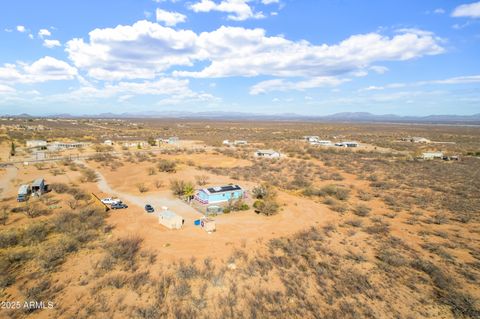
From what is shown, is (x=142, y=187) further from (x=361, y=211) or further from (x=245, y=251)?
(x=361, y=211)

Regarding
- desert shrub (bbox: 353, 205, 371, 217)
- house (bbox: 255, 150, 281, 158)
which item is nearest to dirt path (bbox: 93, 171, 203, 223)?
desert shrub (bbox: 353, 205, 371, 217)

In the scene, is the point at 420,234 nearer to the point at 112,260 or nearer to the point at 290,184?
the point at 290,184

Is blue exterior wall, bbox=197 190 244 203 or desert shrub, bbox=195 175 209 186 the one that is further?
desert shrub, bbox=195 175 209 186

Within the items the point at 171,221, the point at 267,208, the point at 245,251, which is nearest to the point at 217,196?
the point at 267,208

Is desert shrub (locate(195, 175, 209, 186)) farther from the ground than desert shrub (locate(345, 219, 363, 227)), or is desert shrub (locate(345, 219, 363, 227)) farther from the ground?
desert shrub (locate(195, 175, 209, 186))

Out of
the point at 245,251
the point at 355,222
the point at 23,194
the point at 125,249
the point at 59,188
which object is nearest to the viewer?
the point at 125,249

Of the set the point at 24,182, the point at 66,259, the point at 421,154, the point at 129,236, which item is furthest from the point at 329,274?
the point at 421,154

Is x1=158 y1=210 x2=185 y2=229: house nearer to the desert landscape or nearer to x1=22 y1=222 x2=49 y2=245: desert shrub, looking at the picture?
the desert landscape

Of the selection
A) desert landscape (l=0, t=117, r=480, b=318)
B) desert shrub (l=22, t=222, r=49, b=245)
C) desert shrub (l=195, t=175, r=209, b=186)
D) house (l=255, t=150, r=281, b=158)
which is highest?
house (l=255, t=150, r=281, b=158)
